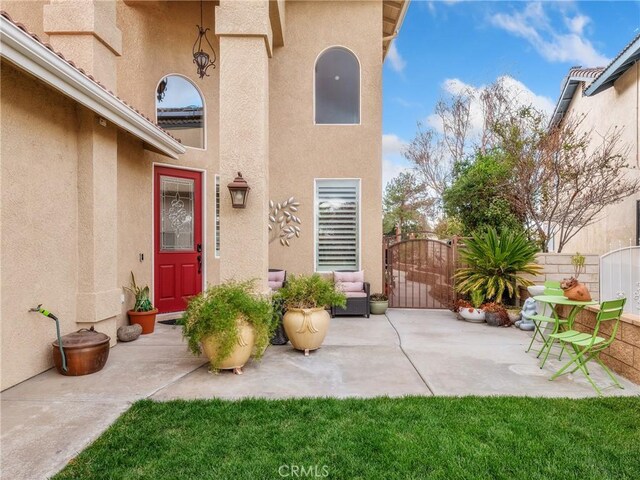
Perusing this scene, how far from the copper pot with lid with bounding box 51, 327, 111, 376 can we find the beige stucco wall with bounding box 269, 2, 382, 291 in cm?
440

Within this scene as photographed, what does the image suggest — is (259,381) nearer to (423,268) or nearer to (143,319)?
(143,319)

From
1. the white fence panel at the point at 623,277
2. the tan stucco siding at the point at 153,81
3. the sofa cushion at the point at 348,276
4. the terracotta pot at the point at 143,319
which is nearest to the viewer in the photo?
the white fence panel at the point at 623,277

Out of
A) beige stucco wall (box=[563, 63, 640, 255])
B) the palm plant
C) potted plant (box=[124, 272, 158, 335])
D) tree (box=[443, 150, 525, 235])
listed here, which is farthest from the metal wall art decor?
beige stucco wall (box=[563, 63, 640, 255])

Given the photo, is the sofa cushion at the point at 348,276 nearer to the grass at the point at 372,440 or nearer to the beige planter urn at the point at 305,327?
the beige planter urn at the point at 305,327

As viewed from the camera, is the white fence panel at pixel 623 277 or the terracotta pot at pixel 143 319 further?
the terracotta pot at pixel 143 319

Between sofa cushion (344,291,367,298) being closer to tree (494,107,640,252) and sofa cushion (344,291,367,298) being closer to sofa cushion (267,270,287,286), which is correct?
sofa cushion (267,270,287,286)

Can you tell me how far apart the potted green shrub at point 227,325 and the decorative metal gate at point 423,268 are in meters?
4.80

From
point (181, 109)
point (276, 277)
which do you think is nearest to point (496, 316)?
point (276, 277)

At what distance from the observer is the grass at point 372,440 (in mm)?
2430

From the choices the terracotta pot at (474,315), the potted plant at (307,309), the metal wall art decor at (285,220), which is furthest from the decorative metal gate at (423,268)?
the potted plant at (307,309)

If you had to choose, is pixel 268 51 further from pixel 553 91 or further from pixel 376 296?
pixel 553 91

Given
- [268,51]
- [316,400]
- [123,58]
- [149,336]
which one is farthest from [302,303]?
[123,58]

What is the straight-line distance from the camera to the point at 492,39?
15.7m

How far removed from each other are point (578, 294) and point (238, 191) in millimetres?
4632
